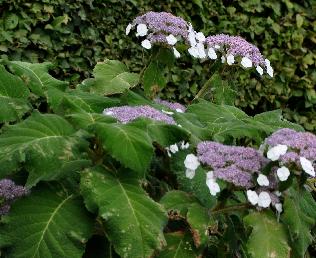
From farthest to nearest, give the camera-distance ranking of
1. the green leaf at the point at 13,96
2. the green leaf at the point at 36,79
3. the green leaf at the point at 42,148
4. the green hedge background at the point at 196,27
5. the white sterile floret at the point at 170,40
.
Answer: the green hedge background at the point at 196,27, the white sterile floret at the point at 170,40, the green leaf at the point at 36,79, the green leaf at the point at 13,96, the green leaf at the point at 42,148

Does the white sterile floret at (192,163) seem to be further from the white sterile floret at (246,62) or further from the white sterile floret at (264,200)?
the white sterile floret at (246,62)

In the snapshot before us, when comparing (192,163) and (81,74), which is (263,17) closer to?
(81,74)

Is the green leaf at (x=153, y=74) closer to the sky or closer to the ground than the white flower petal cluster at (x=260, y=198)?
closer to the ground

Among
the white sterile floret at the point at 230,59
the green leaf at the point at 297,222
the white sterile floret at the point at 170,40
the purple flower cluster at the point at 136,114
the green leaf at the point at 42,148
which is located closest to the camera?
the green leaf at the point at 42,148

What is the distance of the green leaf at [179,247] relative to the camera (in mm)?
1682

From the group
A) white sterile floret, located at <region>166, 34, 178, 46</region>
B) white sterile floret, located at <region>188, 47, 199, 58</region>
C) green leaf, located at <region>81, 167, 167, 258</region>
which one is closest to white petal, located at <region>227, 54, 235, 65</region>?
white sterile floret, located at <region>188, 47, 199, 58</region>

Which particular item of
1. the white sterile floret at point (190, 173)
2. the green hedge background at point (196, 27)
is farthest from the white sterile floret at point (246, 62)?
the white sterile floret at point (190, 173)

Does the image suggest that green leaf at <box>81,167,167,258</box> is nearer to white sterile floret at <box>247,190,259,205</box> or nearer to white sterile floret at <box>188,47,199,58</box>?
white sterile floret at <box>247,190,259,205</box>

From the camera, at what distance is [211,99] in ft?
9.24

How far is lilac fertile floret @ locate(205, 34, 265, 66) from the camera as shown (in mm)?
2506

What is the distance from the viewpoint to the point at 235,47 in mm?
2506

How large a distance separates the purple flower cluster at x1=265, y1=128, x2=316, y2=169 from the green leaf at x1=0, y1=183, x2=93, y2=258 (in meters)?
0.48

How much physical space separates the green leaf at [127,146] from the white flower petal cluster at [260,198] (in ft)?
0.84

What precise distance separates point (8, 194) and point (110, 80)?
0.91 m
